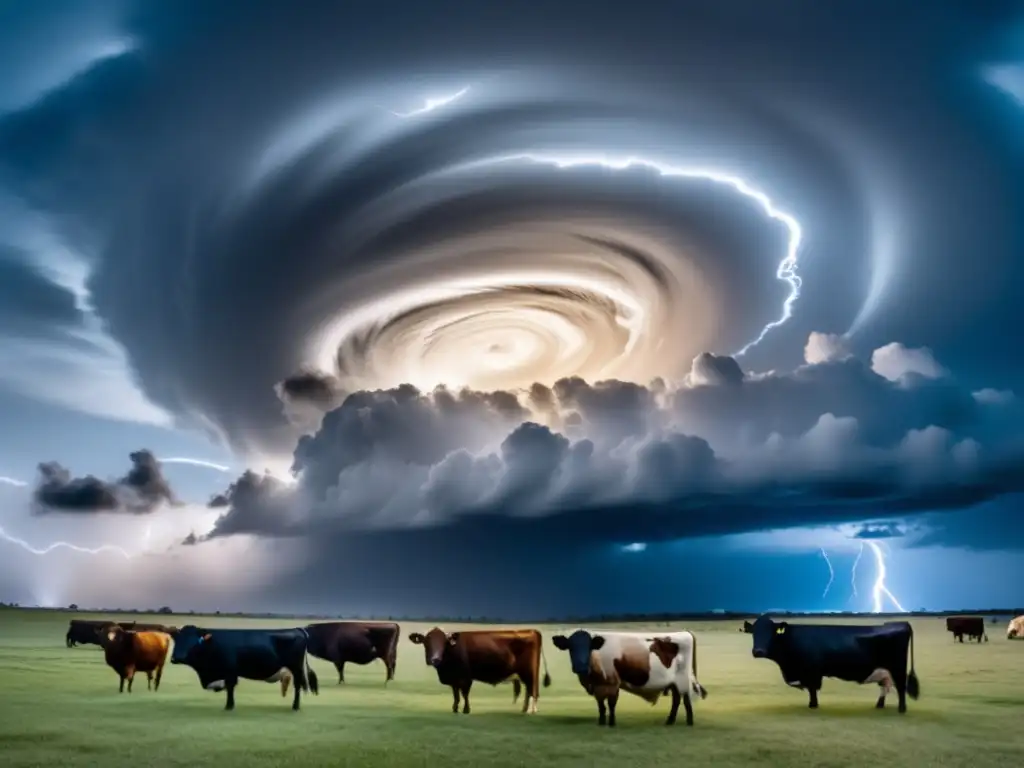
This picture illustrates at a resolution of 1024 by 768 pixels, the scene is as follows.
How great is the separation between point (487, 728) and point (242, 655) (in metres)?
8.22

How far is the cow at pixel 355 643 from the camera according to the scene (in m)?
39.3

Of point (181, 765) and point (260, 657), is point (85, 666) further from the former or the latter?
point (181, 765)

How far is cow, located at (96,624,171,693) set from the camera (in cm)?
3306

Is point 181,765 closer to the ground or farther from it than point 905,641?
closer to the ground

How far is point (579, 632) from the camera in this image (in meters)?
23.9

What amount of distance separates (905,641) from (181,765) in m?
19.4

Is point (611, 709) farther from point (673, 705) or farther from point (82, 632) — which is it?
point (82, 632)

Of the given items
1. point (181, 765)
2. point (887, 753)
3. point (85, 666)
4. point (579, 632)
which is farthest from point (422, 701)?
point (85, 666)

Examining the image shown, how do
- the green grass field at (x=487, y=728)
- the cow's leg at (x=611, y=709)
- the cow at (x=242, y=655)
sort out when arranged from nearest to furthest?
the green grass field at (x=487, y=728), the cow's leg at (x=611, y=709), the cow at (x=242, y=655)

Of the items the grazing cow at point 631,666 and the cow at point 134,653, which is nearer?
the grazing cow at point 631,666

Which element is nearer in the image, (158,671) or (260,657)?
(260,657)

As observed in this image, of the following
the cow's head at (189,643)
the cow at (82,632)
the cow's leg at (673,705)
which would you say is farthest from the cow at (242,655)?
the cow at (82,632)

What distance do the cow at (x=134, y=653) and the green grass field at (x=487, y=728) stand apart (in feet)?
2.25

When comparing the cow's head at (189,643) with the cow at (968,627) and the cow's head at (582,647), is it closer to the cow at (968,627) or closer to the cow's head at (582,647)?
the cow's head at (582,647)
